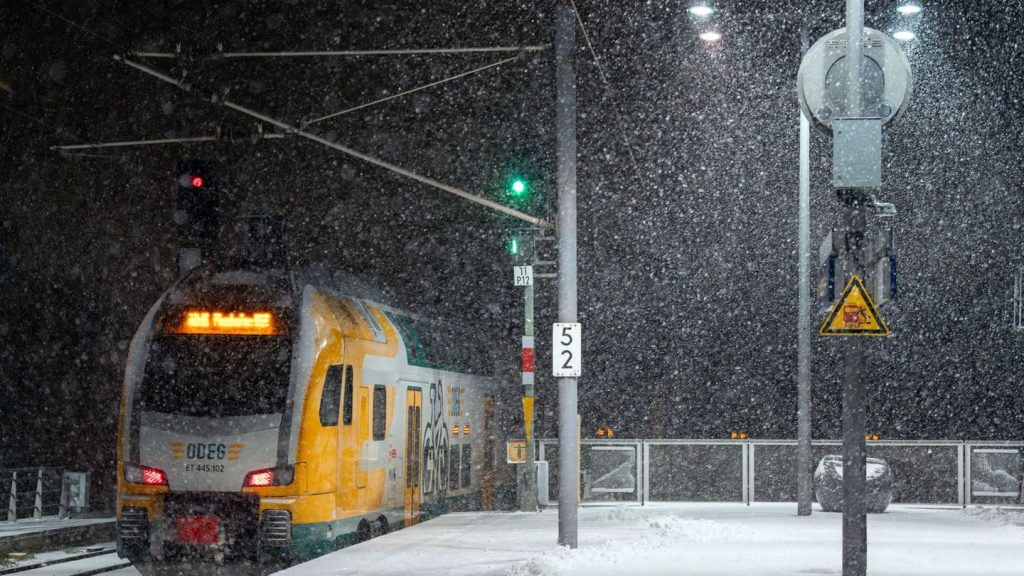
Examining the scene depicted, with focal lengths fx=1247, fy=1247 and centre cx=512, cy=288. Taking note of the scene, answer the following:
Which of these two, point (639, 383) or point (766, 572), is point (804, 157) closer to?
point (766, 572)

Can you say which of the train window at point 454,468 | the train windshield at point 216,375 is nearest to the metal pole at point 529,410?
the train window at point 454,468

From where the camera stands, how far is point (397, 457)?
18.3 meters

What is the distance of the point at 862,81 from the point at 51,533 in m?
15.6

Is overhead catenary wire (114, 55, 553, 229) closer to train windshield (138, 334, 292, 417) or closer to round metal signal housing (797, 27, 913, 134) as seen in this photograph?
train windshield (138, 334, 292, 417)

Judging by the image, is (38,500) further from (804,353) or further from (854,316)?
(854,316)

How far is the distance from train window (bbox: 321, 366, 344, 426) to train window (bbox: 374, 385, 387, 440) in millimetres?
1666

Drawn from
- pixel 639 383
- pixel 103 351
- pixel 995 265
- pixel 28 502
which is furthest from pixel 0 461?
pixel 995 265

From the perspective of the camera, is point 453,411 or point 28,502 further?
point 28,502

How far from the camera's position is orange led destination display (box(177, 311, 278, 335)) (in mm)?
15203

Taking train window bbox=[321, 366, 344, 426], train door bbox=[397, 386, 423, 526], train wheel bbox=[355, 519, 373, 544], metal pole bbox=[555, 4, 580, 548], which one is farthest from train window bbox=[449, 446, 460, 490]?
metal pole bbox=[555, 4, 580, 548]

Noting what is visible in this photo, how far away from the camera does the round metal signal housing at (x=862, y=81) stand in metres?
10.4

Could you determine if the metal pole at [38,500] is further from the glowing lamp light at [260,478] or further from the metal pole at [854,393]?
the metal pole at [854,393]

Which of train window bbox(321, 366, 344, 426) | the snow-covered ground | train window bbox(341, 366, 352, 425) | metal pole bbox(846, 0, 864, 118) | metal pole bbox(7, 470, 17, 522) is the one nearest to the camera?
metal pole bbox(846, 0, 864, 118)

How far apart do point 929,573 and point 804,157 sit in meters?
9.31
